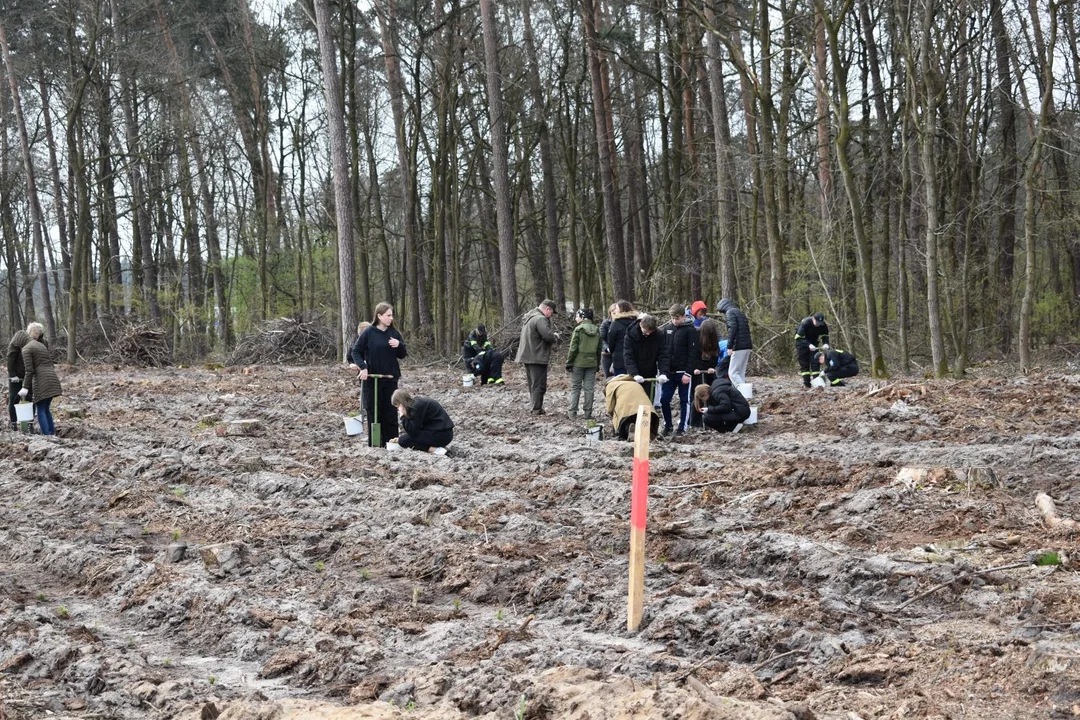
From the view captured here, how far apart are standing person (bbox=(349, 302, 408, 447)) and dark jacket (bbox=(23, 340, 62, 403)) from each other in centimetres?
482

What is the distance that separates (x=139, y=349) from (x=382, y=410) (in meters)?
20.3

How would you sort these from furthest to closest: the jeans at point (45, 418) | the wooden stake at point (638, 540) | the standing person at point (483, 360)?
the standing person at point (483, 360)
the jeans at point (45, 418)
the wooden stake at point (638, 540)

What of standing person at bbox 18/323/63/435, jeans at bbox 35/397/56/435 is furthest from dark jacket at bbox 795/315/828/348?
jeans at bbox 35/397/56/435

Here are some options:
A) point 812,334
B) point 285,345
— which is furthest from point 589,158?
point 812,334

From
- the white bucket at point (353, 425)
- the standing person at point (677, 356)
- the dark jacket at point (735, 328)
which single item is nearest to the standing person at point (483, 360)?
the dark jacket at point (735, 328)

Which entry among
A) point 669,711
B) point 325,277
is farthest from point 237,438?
point 325,277

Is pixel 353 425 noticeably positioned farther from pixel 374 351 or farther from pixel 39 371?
pixel 39 371

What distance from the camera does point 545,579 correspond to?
22.6 feet

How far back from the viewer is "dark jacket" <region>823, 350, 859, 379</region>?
712 inches

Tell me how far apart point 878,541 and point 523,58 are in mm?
26649

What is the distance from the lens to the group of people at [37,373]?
1499 cm

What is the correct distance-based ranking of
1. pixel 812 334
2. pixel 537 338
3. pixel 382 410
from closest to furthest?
pixel 382 410
pixel 537 338
pixel 812 334

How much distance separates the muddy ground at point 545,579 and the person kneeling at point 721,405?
2.18ft

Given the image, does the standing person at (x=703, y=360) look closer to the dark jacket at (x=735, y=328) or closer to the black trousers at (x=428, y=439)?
the dark jacket at (x=735, y=328)
